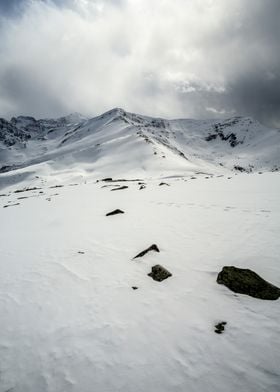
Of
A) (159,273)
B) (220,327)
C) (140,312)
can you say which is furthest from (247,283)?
(140,312)

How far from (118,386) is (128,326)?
1351mm

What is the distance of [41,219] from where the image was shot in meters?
18.5

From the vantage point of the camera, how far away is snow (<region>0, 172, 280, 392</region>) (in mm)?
4102

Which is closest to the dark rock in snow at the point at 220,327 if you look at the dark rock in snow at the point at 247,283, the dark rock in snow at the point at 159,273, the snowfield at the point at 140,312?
the snowfield at the point at 140,312

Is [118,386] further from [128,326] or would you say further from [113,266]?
[113,266]

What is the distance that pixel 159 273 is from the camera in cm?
724

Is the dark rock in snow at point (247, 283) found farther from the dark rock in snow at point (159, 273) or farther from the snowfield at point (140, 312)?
the dark rock in snow at point (159, 273)

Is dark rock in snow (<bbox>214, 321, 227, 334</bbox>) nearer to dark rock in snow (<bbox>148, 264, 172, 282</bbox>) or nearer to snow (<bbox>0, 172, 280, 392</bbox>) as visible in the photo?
snow (<bbox>0, 172, 280, 392</bbox>)

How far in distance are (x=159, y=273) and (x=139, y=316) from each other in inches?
73.8

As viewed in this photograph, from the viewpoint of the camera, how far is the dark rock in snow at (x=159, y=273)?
711 centimetres

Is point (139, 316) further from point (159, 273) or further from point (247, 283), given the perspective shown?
point (247, 283)

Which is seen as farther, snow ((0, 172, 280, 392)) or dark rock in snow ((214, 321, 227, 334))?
dark rock in snow ((214, 321, 227, 334))

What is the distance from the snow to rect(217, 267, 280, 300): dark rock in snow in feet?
0.65

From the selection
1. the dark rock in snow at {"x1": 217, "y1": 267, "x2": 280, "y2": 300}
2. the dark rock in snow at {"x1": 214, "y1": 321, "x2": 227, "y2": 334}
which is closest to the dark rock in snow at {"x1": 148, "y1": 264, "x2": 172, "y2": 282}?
the dark rock in snow at {"x1": 217, "y1": 267, "x2": 280, "y2": 300}
